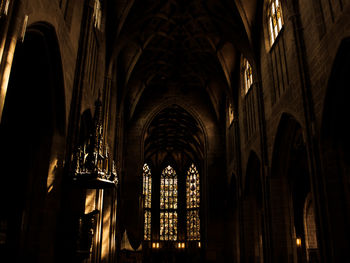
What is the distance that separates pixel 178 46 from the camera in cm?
2317

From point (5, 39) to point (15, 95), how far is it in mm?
4295

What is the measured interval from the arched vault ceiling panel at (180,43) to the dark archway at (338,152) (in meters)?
8.08

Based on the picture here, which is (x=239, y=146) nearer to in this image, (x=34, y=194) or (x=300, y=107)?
(x=300, y=107)

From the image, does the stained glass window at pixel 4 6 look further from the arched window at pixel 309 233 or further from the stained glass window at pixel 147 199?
the stained glass window at pixel 147 199

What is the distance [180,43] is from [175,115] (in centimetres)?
862

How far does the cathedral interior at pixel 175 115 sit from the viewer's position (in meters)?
9.05

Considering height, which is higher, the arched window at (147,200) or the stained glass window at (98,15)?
the stained glass window at (98,15)

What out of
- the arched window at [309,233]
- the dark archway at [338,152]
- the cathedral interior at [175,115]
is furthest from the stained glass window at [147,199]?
the dark archway at [338,152]

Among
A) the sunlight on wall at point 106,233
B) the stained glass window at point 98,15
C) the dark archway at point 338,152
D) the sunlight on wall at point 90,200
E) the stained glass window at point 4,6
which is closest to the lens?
the stained glass window at point 4,6

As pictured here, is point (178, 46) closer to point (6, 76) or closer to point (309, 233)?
point (309, 233)

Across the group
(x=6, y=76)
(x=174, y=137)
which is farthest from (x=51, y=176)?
(x=174, y=137)

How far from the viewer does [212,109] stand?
2756 centimetres

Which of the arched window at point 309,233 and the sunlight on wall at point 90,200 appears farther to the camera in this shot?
the arched window at point 309,233

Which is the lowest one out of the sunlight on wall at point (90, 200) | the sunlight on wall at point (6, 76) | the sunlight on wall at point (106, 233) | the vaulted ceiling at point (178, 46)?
the sunlight on wall at point (106, 233)
